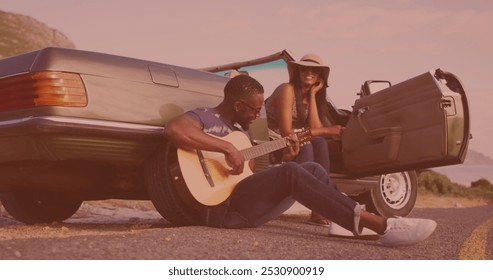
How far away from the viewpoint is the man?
10.7 feet

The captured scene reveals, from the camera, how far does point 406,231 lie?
3.22m

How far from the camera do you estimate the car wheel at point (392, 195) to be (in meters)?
5.60

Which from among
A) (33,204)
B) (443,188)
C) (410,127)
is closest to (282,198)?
(410,127)

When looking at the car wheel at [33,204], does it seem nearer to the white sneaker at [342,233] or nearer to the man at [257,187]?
the man at [257,187]

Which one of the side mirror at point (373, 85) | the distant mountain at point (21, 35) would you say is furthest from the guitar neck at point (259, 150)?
the distant mountain at point (21, 35)

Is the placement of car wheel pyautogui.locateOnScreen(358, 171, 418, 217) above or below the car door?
below

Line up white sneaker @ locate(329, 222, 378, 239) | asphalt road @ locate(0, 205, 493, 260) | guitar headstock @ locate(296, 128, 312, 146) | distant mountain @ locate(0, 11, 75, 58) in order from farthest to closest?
distant mountain @ locate(0, 11, 75, 58) → guitar headstock @ locate(296, 128, 312, 146) → white sneaker @ locate(329, 222, 378, 239) → asphalt road @ locate(0, 205, 493, 260)

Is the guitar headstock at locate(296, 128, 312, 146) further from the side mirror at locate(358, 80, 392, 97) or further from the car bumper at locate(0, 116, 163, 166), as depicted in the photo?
the side mirror at locate(358, 80, 392, 97)

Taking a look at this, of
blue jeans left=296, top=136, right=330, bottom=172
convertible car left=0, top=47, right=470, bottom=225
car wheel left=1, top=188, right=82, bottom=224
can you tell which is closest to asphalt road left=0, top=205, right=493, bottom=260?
convertible car left=0, top=47, right=470, bottom=225

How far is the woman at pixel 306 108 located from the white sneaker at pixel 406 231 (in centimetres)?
115

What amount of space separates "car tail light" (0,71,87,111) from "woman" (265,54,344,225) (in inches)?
60.4

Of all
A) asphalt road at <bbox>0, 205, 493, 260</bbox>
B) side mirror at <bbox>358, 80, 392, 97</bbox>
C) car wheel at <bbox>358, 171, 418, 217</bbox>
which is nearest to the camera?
asphalt road at <bbox>0, 205, 493, 260</bbox>

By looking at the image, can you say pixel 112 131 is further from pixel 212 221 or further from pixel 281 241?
pixel 281 241

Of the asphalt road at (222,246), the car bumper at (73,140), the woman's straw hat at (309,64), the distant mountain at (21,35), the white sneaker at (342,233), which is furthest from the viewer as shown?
the distant mountain at (21,35)
